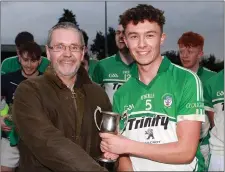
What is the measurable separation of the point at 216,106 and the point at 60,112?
1.96 metres

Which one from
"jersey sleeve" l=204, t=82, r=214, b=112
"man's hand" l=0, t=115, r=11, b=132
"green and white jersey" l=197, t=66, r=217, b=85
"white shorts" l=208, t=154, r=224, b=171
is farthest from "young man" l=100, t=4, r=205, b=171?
"green and white jersey" l=197, t=66, r=217, b=85

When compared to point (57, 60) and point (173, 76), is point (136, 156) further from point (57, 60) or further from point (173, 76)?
point (57, 60)

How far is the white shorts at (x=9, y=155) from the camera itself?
15.4 ft

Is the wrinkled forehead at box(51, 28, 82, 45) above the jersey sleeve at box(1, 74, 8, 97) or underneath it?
above

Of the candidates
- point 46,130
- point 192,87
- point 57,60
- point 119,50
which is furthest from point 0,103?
point 192,87

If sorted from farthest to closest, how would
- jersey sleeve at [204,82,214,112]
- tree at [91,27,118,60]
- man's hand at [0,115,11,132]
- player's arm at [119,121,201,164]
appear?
tree at [91,27,118,60] < man's hand at [0,115,11,132] < jersey sleeve at [204,82,214,112] < player's arm at [119,121,201,164]

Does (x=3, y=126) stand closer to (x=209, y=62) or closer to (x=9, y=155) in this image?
(x=9, y=155)

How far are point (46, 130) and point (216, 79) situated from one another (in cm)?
218

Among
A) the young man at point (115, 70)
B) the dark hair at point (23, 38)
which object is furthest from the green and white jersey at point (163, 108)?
the dark hair at point (23, 38)

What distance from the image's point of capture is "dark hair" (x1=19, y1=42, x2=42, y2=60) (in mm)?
4645

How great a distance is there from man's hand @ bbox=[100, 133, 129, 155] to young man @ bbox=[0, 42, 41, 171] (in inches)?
94.1

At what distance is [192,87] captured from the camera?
2.41 meters

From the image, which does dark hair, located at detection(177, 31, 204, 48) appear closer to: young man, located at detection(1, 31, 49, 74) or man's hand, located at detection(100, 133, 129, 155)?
young man, located at detection(1, 31, 49, 74)

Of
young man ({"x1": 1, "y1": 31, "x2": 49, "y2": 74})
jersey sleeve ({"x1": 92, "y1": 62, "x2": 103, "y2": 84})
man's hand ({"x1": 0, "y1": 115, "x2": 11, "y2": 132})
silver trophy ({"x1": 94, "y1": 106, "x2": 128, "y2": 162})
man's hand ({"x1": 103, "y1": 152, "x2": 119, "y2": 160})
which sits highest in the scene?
young man ({"x1": 1, "y1": 31, "x2": 49, "y2": 74})
